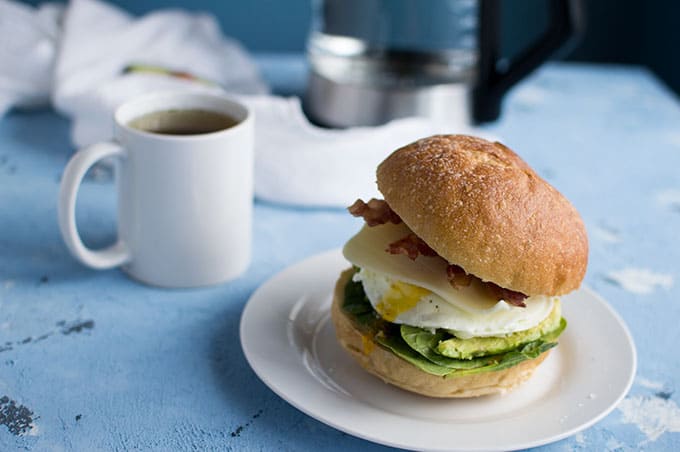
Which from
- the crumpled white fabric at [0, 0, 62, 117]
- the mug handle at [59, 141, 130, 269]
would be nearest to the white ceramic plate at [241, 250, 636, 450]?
the mug handle at [59, 141, 130, 269]

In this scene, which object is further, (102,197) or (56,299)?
(102,197)

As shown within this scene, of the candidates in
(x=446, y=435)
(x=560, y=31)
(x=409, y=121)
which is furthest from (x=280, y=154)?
(x=446, y=435)

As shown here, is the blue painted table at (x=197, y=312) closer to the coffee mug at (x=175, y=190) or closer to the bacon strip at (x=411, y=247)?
the coffee mug at (x=175, y=190)

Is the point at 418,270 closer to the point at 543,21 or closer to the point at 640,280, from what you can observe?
the point at 640,280

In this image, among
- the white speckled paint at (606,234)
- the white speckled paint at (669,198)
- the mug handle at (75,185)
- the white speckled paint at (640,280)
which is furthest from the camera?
the white speckled paint at (669,198)

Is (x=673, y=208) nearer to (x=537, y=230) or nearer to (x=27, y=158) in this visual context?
(x=537, y=230)

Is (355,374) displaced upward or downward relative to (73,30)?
downward

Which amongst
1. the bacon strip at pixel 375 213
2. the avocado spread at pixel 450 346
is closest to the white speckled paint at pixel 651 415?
the avocado spread at pixel 450 346

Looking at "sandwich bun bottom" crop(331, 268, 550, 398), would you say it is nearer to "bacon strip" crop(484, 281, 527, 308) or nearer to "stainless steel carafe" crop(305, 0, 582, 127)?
"bacon strip" crop(484, 281, 527, 308)
